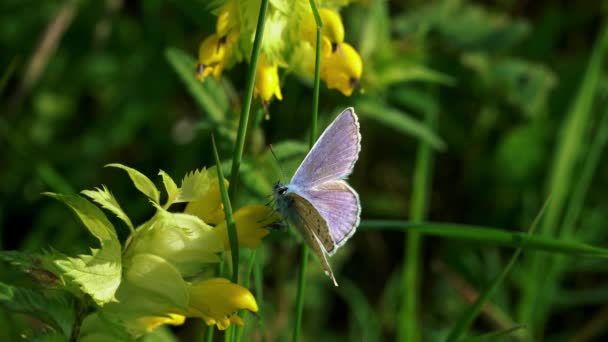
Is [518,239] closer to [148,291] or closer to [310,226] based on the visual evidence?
[310,226]

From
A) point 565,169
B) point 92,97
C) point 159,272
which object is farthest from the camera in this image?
point 92,97

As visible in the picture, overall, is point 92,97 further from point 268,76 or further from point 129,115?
point 268,76

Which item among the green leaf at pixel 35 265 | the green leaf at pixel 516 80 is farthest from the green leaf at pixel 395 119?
the green leaf at pixel 35 265

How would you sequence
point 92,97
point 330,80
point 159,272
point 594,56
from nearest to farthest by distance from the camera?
point 159,272, point 330,80, point 594,56, point 92,97

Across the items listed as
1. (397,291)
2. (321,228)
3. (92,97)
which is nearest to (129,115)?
(92,97)

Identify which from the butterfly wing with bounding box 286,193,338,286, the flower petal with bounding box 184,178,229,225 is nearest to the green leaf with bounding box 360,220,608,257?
the butterfly wing with bounding box 286,193,338,286

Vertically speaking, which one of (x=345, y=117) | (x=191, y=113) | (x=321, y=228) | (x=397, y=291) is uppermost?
(x=345, y=117)

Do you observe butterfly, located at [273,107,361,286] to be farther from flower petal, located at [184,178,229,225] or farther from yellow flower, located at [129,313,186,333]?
yellow flower, located at [129,313,186,333]

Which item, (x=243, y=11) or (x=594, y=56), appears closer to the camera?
(x=243, y=11)
